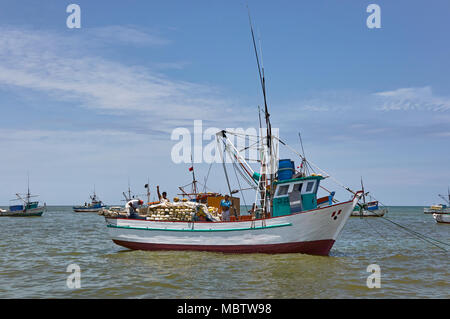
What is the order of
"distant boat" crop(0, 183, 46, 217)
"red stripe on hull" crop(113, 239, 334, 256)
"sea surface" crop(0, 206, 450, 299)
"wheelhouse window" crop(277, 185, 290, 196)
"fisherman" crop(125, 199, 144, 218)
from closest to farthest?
1. "sea surface" crop(0, 206, 450, 299)
2. "red stripe on hull" crop(113, 239, 334, 256)
3. "wheelhouse window" crop(277, 185, 290, 196)
4. "fisherman" crop(125, 199, 144, 218)
5. "distant boat" crop(0, 183, 46, 217)

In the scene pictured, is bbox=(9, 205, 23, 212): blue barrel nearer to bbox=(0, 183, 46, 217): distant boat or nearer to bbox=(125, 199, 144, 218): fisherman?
bbox=(0, 183, 46, 217): distant boat

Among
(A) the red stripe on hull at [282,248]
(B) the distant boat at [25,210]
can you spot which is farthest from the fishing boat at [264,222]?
(B) the distant boat at [25,210]

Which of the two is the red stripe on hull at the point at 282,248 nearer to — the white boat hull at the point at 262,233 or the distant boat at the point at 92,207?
the white boat hull at the point at 262,233

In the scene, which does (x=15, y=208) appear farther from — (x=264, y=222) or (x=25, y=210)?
(x=264, y=222)

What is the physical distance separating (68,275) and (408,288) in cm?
1196

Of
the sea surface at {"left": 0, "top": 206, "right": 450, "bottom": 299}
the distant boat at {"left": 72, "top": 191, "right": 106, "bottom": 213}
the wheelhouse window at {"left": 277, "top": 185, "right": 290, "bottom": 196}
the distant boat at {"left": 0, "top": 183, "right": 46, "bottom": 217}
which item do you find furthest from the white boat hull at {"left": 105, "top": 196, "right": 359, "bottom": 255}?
the distant boat at {"left": 72, "top": 191, "right": 106, "bottom": 213}

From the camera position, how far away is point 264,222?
56.7 feet

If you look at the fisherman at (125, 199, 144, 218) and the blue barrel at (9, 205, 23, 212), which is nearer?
the fisherman at (125, 199, 144, 218)

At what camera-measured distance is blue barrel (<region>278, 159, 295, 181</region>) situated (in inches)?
730

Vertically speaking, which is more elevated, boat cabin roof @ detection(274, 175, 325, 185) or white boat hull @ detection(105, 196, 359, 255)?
boat cabin roof @ detection(274, 175, 325, 185)

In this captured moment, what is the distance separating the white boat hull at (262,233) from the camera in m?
16.9

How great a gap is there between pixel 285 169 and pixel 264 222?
9.73ft

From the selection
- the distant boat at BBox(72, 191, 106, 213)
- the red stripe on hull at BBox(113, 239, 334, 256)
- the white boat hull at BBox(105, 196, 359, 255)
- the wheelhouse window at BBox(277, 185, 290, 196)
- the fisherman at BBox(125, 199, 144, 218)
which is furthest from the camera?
the distant boat at BBox(72, 191, 106, 213)

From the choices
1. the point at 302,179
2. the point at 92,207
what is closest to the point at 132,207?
the point at 302,179
